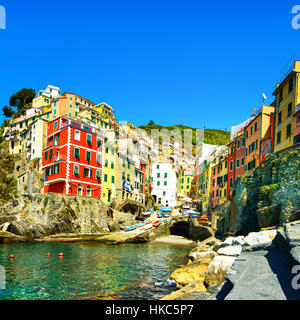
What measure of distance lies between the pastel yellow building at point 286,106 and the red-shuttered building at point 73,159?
36052 mm

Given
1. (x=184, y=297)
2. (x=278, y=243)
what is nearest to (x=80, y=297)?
(x=184, y=297)

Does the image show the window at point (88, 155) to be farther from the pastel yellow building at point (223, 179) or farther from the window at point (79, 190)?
the pastel yellow building at point (223, 179)

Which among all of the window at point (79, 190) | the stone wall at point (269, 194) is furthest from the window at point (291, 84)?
the window at point (79, 190)

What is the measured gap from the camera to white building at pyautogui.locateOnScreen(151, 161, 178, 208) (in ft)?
311

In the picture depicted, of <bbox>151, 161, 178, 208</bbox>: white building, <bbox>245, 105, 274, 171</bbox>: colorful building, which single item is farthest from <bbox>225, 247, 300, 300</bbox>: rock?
<bbox>151, 161, 178, 208</bbox>: white building

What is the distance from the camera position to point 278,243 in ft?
37.2

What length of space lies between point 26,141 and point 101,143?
3052cm

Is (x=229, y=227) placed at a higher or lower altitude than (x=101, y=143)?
lower

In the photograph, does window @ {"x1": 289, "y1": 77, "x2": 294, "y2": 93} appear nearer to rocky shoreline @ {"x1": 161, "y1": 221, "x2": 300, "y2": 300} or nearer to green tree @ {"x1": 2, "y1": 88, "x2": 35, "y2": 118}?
rocky shoreline @ {"x1": 161, "y1": 221, "x2": 300, "y2": 300}

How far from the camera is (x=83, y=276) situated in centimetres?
2031

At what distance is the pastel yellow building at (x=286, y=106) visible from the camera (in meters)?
32.9
